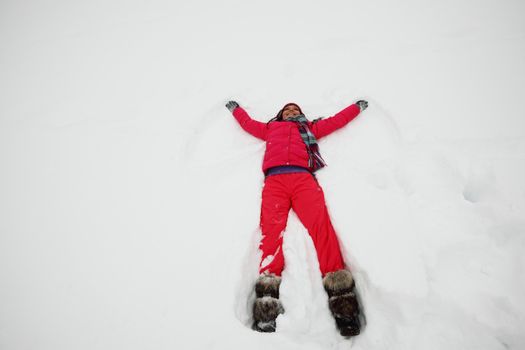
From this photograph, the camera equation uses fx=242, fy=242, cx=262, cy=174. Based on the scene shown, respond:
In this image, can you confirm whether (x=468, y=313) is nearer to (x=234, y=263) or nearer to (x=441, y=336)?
(x=441, y=336)

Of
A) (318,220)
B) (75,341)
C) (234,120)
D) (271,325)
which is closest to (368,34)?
(234,120)

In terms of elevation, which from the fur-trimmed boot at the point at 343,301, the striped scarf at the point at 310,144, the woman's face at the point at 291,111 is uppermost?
the woman's face at the point at 291,111

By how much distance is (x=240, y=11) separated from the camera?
5.69 m

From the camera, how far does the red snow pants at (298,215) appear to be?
224 cm

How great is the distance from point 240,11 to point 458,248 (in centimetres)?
617

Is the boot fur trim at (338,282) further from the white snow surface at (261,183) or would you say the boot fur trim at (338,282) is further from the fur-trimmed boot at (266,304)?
the fur-trimmed boot at (266,304)

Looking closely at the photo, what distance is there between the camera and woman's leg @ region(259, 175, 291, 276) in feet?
7.55

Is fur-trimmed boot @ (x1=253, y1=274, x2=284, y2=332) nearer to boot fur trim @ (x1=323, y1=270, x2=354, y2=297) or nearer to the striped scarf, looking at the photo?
boot fur trim @ (x1=323, y1=270, x2=354, y2=297)

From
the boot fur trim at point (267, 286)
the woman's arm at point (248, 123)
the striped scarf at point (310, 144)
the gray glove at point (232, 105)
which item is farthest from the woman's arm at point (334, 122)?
the boot fur trim at point (267, 286)

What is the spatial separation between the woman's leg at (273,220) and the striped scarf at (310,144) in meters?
0.44

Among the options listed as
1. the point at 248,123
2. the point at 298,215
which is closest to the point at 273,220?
the point at 298,215

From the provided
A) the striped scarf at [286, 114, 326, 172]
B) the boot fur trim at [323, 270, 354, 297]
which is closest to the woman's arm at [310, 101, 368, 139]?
the striped scarf at [286, 114, 326, 172]

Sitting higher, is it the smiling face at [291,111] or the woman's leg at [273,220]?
the smiling face at [291,111]

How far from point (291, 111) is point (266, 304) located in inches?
98.0
